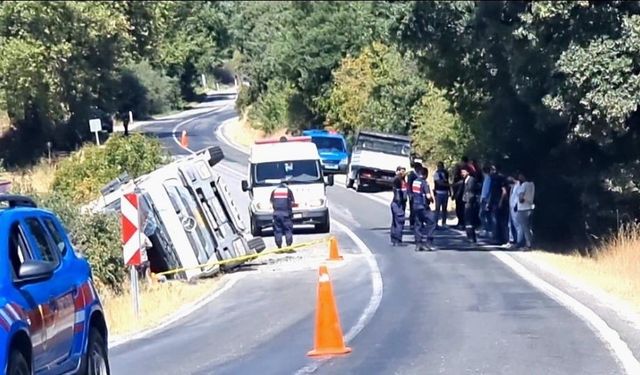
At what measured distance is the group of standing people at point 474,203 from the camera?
95.2ft

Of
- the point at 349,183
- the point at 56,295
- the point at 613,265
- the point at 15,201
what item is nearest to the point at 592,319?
the point at 613,265

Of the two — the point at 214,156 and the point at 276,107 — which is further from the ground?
the point at 214,156

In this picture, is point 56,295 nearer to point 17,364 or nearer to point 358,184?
point 17,364

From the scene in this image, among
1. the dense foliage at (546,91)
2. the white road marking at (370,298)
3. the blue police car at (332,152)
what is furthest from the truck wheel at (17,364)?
the blue police car at (332,152)

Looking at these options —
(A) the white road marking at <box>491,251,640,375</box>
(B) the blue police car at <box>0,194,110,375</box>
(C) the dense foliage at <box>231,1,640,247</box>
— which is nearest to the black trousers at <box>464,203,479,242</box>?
(C) the dense foliage at <box>231,1,640,247</box>

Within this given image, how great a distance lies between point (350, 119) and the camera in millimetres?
66000

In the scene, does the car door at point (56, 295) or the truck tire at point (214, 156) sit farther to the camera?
the truck tire at point (214, 156)

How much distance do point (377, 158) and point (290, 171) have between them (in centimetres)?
1367

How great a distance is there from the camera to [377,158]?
161 ft

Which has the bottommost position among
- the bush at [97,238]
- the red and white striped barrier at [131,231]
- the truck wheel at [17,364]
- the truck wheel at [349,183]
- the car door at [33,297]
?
the truck wheel at [349,183]

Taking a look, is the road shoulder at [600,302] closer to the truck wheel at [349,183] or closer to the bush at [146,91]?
the truck wheel at [349,183]

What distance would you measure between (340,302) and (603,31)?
9809mm

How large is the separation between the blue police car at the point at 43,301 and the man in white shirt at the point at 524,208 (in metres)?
18.0

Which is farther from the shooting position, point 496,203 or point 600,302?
point 496,203
